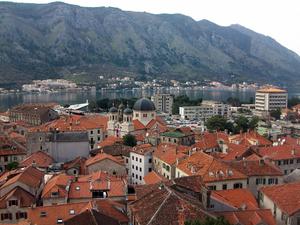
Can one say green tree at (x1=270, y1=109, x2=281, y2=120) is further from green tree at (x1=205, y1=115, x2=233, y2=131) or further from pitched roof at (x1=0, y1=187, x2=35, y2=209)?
pitched roof at (x1=0, y1=187, x2=35, y2=209)

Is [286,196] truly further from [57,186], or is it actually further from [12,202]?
[12,202]

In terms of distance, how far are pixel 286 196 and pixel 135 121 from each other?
4714 centimetres

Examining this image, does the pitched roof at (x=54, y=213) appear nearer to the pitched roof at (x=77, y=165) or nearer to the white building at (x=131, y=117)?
the pitched roof at (x=77, y=165)

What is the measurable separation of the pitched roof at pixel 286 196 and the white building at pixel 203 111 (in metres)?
98.1

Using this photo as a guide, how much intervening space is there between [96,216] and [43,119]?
78.5 meters

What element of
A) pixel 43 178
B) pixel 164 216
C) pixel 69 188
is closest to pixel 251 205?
pixel 164 216

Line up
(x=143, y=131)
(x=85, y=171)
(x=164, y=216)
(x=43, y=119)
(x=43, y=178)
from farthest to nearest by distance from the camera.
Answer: (x=43, y=119), (x=143, y=131), (x=85, y=171), (x=43, y=178), (x=164, y=216)

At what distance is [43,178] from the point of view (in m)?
40.2

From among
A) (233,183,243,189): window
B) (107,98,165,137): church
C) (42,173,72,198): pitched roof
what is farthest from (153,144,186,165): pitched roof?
(107,98,165,137): church

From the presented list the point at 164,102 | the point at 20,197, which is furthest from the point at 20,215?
the point at 164,102

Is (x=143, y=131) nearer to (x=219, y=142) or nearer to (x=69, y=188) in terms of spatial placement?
(x=219, y=142)

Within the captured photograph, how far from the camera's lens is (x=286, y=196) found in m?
31.8

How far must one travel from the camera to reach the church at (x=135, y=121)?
243ft

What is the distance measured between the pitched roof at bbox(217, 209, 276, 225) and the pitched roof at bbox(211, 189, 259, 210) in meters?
2.25
